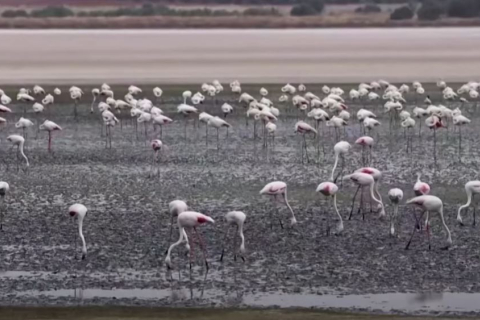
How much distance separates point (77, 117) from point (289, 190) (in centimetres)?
1123

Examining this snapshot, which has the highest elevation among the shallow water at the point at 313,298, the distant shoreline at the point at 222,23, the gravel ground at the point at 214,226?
the shallow water at the point at 313,298

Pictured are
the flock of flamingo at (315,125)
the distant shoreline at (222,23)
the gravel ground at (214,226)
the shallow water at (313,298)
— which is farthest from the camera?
the distant shoreline at (222,23)

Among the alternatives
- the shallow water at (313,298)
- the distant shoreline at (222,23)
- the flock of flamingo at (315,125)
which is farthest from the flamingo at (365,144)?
the distant shoreline at (222,23)

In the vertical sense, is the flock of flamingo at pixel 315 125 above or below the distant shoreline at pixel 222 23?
above

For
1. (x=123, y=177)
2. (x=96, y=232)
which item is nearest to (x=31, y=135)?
(x=123, y=177)

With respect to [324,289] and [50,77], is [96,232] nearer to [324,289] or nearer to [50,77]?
[324,289]

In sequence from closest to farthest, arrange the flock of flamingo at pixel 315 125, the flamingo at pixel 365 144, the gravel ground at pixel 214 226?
the gravel ground at pixel 214 226 < the flock of flamingo at pixel 315 125 < the flamingo at pixel 365 144

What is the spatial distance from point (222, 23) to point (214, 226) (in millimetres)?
60313

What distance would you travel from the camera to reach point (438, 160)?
19578 millimetres

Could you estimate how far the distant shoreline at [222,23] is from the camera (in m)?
72.3

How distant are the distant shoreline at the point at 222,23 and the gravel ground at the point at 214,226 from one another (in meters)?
50.0

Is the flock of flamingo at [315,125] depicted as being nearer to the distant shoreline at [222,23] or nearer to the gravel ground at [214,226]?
the gravel ground at [214,226]

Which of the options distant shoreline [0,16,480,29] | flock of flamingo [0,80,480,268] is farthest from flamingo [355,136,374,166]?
distant shoreline [0,16,480,29]

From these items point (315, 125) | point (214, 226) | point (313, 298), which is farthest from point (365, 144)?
point (313, 298)
